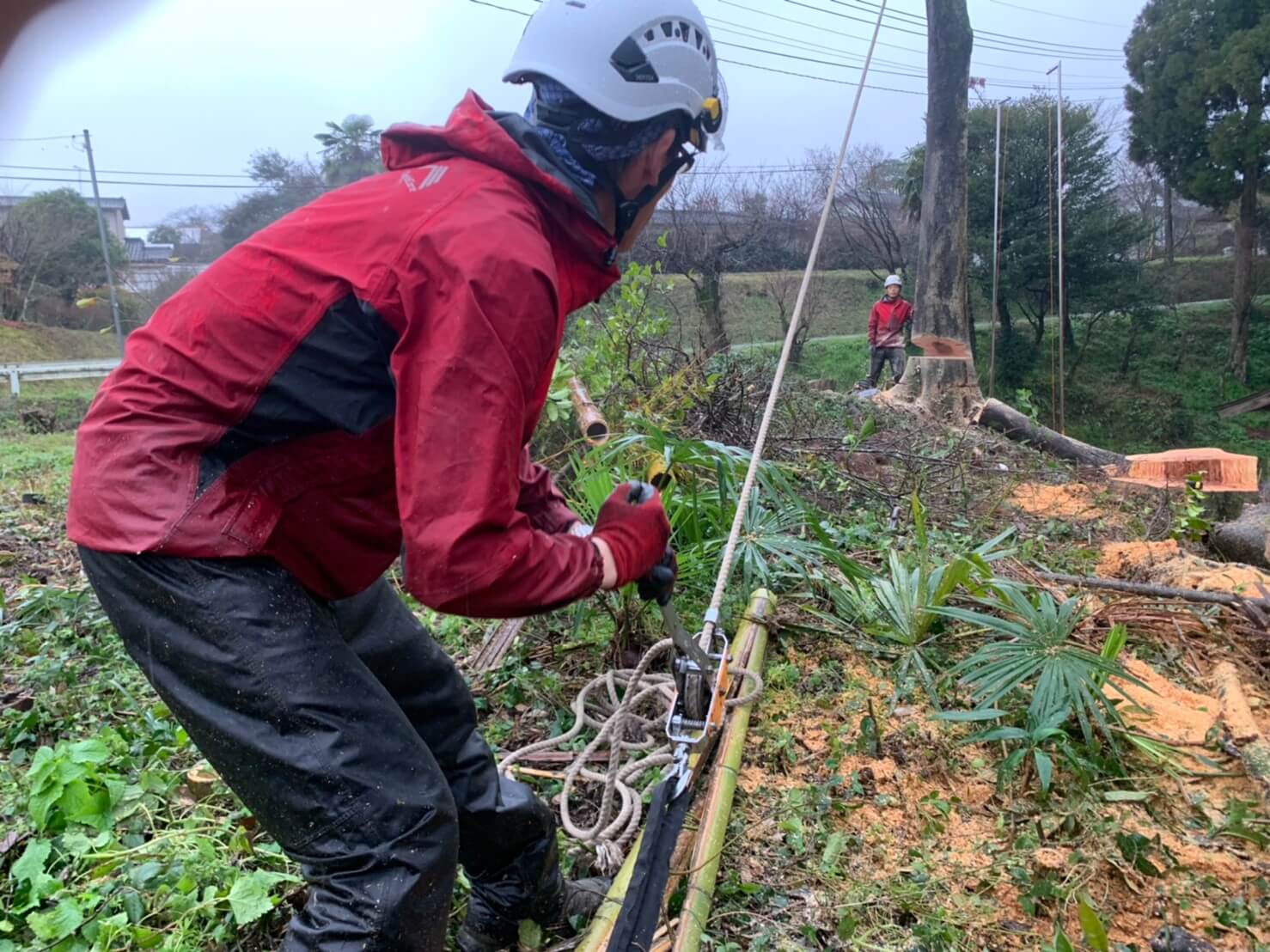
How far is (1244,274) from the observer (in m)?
18.2

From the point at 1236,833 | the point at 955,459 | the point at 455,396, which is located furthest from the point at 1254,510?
the point at 455,396

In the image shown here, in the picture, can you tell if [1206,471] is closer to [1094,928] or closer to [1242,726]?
[1242,726]

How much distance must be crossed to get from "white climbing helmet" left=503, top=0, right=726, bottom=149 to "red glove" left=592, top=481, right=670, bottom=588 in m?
0.78

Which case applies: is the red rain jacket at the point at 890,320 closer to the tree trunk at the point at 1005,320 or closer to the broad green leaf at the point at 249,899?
the tree trunk at the point at 1005,320

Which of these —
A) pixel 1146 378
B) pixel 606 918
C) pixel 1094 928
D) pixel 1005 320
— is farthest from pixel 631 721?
pixel 1146 378

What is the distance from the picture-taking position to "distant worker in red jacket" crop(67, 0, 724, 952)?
53.1 inches

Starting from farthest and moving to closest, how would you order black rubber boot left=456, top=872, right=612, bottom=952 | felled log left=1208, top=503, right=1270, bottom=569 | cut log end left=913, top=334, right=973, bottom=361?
cut log end left=913, top=334, right=973, bottom=361
felled log left=1208, top=503, right=1270, bottom=569
black rubber boot left=456, top=872, right=612, bottom=952

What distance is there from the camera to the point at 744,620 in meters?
3.15

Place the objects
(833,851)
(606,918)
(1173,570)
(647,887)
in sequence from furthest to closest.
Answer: (1173,570)
(833,851)
(606,918)
(647,887)

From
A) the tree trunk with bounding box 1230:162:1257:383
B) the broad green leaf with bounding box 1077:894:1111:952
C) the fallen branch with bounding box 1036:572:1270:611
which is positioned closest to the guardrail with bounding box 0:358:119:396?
the fallen branch with bounding box 1036:572:1270:611

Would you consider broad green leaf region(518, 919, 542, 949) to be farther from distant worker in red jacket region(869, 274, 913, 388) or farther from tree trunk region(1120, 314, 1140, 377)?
tree trunk region(1120, 314, 1140, 377)

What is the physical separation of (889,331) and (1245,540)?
813cm

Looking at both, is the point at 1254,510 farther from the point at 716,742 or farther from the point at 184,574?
the point at 184,574

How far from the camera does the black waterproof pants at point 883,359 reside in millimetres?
12523
